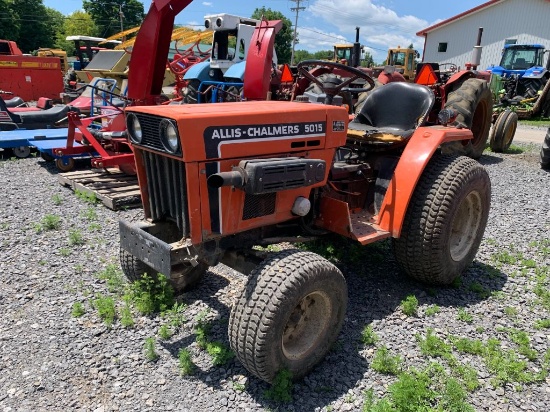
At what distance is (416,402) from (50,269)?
3021 mm

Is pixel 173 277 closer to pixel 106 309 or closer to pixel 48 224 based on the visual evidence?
pixel 106 309

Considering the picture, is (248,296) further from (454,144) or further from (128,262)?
(454,144)

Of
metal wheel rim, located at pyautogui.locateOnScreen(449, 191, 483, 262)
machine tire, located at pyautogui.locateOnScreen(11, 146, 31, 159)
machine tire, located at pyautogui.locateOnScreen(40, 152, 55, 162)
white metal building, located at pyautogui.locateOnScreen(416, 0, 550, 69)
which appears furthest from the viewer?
white metal building, located at pyautogui.locateOnScreen(416, 0, 550, 69)

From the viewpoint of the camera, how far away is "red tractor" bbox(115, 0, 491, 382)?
2416 mm

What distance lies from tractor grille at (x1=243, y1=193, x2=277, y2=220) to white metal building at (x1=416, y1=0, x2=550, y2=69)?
1106 inches

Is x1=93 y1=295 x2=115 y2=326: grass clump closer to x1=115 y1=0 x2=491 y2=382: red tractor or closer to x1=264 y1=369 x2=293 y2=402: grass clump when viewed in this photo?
x1=115 y1=0 x2=491 y2=382: red tractor

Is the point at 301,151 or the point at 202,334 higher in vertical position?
the point at 301,151

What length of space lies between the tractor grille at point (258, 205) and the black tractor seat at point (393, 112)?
126cm

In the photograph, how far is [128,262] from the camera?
3145mm

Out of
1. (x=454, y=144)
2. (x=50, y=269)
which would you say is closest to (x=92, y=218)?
(x=50, y=269)

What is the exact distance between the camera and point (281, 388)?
2445 mm

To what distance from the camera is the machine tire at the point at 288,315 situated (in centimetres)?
237

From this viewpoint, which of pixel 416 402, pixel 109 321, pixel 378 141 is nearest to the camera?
pixel 416 402

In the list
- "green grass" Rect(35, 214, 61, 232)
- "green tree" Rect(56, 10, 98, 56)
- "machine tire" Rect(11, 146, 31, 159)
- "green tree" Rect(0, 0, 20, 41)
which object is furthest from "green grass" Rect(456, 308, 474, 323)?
"green tree" Rect(56, 10, 98, 56)
